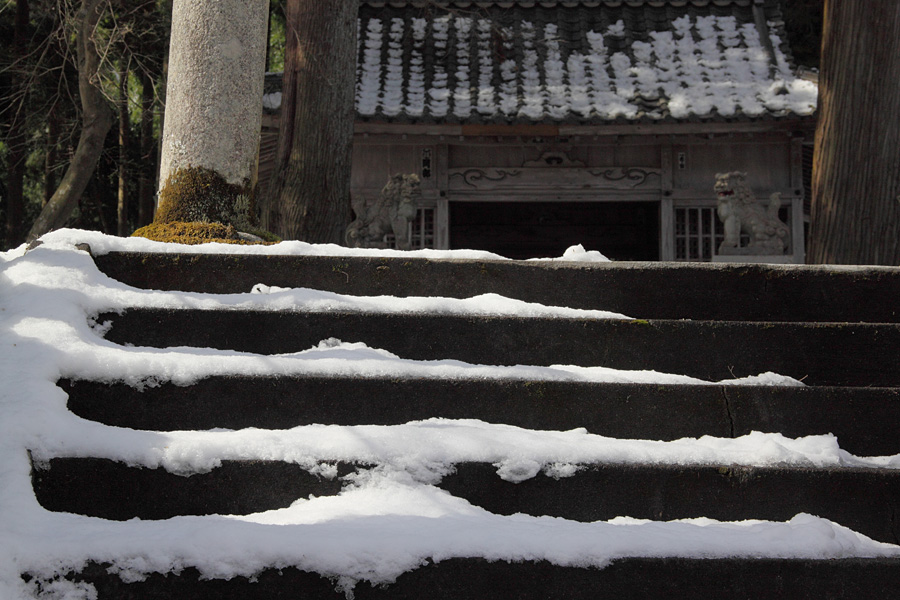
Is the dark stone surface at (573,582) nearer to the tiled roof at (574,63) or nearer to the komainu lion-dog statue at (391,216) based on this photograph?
the komainu lion-dog statue at (391,216)

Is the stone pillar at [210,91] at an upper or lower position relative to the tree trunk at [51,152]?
lower

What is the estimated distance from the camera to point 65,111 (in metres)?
11.7

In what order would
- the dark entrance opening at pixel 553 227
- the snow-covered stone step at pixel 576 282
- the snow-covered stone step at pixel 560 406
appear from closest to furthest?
the snow-covered stone step at pixel 560 406 → the snow-covered stone step at pixel 576 282 → the dark entrance opening at pixel 553 227

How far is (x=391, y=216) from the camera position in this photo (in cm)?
738

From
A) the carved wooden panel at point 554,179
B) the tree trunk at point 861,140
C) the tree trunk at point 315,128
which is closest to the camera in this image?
the tree trunk at point 861,140

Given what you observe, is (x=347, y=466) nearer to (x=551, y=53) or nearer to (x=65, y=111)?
(x=551, y=53)

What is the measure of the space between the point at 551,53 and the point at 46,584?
889 centimetres

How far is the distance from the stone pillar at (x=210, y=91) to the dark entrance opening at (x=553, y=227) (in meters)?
8.32

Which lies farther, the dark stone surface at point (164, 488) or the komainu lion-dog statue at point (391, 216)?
the komainu lion-dog statue at point (391, 216)

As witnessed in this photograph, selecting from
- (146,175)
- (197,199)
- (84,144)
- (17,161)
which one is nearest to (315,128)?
(197,199)

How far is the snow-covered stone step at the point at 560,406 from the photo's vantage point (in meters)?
2.43

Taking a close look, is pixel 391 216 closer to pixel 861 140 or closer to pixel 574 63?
pixel 574 63

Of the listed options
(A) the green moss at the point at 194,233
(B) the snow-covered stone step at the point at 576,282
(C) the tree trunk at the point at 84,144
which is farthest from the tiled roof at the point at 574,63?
(B) the snow-covered stone step at the point at 576,282

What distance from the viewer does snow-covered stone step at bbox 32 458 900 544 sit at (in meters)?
2.12
